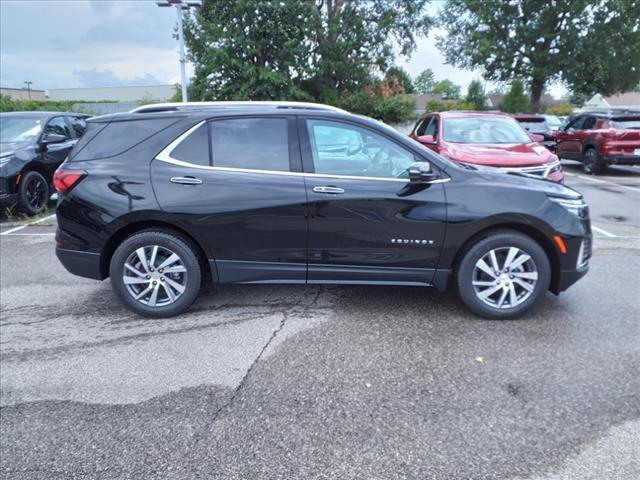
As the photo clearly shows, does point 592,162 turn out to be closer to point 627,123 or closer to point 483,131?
point 627,123

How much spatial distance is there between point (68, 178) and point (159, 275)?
1127 mm

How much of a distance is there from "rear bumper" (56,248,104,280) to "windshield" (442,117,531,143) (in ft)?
20.5

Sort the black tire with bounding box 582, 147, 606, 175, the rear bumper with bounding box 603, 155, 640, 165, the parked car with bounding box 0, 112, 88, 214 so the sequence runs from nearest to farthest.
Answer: the parked car with bounding box 0, 112, 88, 214 → the rear bumper with bounding box 603, 155, 640, 165 → the black tire with bounding box 582, 147, 606, 175

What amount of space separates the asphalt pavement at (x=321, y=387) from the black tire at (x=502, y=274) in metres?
0.15

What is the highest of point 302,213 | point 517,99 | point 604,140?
point 517,99

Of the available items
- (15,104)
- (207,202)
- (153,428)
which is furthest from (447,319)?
(15,104)

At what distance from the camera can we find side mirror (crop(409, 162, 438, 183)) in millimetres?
3922

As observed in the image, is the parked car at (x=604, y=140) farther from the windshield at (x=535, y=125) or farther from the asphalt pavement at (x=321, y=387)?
the asphalt pavement at (x=321, y=387)

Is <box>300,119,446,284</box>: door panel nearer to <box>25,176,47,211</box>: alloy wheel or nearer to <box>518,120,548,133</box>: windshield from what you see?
<box>25,176,47,211</box>: alloy wheel

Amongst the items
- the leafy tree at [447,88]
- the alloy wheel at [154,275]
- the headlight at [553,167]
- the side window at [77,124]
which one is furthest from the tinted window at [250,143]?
the leafy tree at [447,88]

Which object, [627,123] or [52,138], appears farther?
[627,123]

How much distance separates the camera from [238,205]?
13.4 ft

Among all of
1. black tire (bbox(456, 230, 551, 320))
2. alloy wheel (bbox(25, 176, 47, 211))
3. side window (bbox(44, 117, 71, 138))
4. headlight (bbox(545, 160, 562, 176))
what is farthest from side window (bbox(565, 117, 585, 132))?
alloy wheel (bbox(25, 176, 47, 211))

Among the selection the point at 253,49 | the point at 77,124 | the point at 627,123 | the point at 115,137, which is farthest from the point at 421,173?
the point at 253,49
